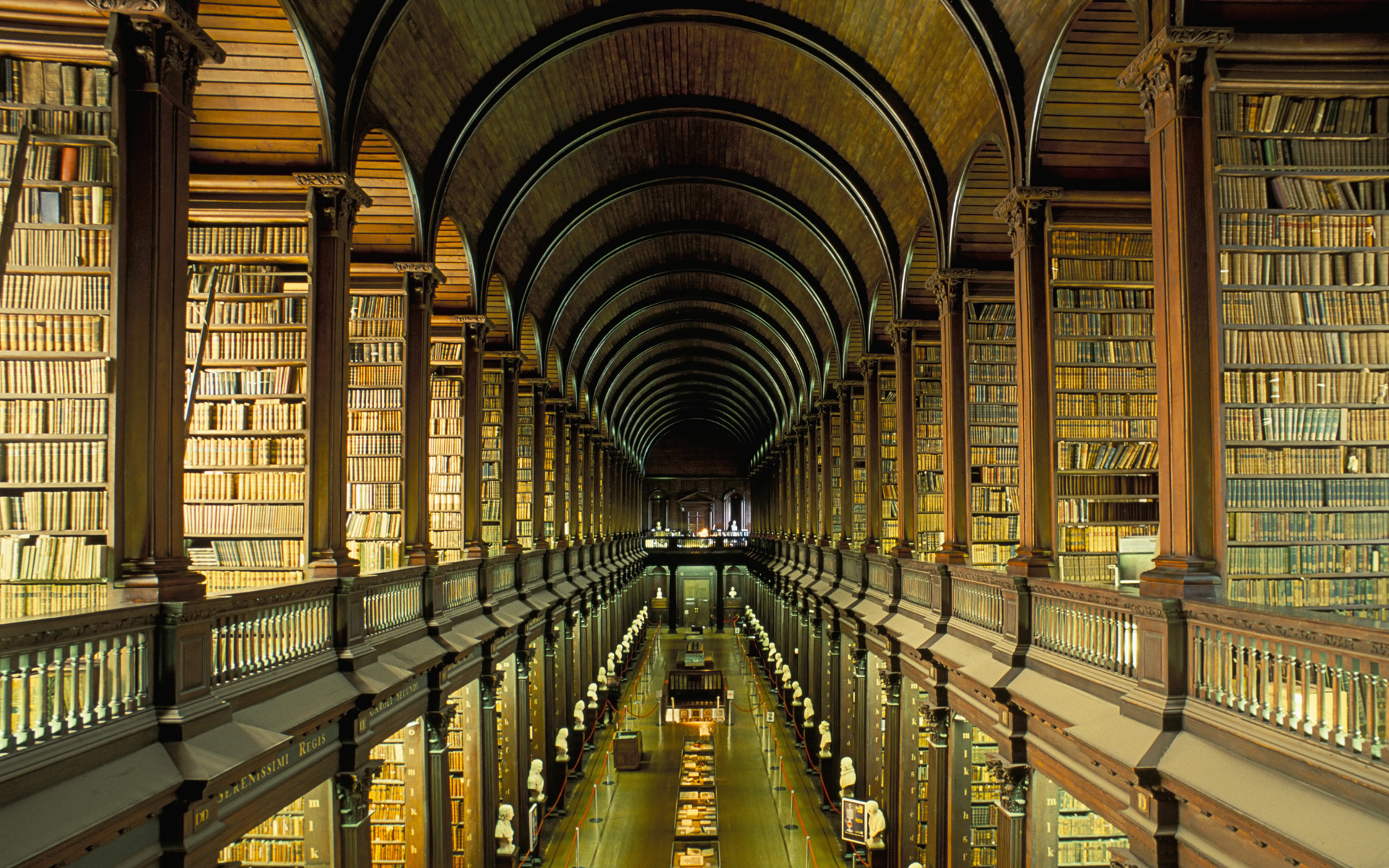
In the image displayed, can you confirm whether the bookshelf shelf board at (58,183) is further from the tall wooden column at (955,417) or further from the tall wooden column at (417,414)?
the tall wooden column at (955,417)

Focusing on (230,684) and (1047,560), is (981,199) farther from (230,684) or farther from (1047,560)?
(230,684)

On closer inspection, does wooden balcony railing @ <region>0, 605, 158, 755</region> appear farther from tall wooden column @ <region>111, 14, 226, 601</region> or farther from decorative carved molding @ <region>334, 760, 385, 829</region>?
decorative carved molding @ <region>334, 760, 385, 829</region>

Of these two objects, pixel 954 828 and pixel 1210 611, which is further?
pixel 954 828

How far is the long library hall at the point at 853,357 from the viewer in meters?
4.22

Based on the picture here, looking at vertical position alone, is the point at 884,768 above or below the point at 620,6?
below

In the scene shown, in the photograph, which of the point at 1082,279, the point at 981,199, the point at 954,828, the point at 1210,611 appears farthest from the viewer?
the point at 981,199

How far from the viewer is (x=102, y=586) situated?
5125 millimetres

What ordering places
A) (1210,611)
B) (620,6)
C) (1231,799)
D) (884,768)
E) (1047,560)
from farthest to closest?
(884,768) < (620,6) < (1047,560) < (1210,611) < (1231,799)

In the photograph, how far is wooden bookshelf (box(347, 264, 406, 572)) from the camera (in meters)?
9.38

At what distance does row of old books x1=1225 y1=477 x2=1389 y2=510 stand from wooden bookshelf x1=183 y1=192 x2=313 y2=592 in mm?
6205

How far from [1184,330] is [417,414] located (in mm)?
6768

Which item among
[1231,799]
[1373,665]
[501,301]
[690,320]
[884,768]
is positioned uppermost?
[690,320]

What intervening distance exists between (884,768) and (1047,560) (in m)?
5.11

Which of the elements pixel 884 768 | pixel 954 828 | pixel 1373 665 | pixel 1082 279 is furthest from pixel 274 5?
pixel 884 768
